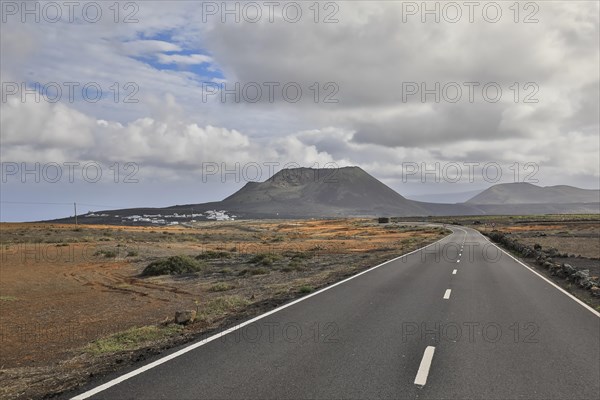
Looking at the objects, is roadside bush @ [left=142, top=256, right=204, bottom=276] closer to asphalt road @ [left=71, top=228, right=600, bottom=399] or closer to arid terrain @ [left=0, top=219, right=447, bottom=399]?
arid terrain @ [left=0, top=219, right=447, bottom=399]

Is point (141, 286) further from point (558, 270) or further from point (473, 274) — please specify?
point (558, 270)

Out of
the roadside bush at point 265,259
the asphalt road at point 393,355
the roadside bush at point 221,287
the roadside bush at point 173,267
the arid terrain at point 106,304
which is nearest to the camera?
the asphalt road at point 393,355

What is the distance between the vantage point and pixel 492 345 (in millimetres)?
9164

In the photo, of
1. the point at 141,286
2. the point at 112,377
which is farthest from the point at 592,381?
the point at 141,286

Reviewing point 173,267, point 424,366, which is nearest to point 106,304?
point 173,267

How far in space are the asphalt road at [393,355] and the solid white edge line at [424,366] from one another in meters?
0.02

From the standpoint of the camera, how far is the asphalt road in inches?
257

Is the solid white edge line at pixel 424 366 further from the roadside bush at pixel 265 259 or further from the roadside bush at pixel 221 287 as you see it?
the roadside bush at pixel 265 259

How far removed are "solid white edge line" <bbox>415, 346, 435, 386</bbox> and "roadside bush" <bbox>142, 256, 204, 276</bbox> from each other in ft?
69.8

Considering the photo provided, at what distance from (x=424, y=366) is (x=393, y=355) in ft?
2.30

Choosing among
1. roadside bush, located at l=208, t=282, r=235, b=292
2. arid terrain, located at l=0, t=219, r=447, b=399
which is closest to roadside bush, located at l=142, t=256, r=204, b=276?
arid terrain, located at l=0, t=219, r=447, b=399

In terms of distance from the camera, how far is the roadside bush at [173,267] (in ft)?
90.6

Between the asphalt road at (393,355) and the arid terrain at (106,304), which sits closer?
the asphalt road at (393,355)

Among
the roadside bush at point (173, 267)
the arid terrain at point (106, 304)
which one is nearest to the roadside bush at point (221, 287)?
the arid terrain at point (106, 304)
